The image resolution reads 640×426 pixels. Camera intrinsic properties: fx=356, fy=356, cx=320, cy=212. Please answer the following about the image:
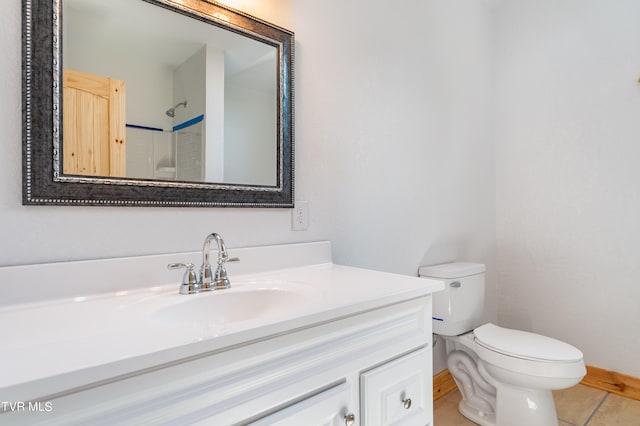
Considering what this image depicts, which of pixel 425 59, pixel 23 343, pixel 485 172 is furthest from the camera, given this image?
pixel 485 172

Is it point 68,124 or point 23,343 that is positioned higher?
point 68,124

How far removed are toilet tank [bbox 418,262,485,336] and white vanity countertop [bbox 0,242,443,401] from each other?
722 mm

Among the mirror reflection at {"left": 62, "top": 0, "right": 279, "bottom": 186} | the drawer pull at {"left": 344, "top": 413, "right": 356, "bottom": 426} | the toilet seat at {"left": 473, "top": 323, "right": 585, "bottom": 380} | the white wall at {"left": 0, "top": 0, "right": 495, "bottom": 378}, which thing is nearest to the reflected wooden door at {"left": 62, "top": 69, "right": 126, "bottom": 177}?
the mirror reflection at {"left": 62, "top": 0, "right": 279, "bottom": 186}

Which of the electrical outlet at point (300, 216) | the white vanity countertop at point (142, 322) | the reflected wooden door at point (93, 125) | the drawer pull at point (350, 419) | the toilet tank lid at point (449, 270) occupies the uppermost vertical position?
the reflected wooden door at point (93, 125)

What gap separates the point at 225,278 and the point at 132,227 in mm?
312

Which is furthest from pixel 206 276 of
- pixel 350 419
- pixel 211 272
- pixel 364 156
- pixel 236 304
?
pixel 364 156

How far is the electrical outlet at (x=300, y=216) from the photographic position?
1428 mm

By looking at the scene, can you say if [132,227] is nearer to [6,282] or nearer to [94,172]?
[94,172]

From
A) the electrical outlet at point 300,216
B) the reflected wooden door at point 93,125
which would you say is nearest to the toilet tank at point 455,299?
the electrical outlet at point 300,216

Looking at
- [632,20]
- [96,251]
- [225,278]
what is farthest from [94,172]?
[632,20]

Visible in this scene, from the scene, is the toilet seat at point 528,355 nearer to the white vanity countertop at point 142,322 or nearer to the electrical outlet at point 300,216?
the white vanity countertop at point 142,322

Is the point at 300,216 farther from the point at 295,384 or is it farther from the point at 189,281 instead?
the point at 295,384

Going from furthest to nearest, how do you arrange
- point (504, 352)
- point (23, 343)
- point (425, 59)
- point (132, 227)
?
1. point (425, 59)
2. point (504, 352)
3. point (132, 227)
4. point (23, 343)

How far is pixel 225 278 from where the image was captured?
1.08 meters
